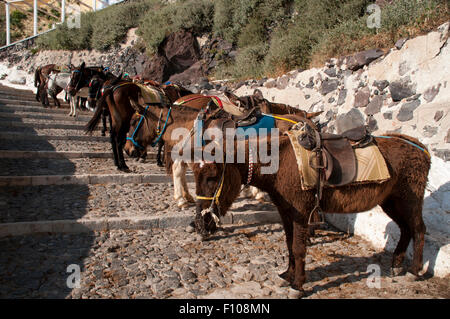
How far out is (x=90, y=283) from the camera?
338 cm

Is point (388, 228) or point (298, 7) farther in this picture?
point (298, 7)

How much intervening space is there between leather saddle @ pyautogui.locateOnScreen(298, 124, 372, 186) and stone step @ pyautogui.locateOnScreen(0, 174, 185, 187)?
4.59 m

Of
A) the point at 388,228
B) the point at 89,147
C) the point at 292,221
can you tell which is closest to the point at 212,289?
the point at 292,221

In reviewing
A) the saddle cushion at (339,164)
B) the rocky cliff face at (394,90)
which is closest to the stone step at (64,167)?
the rocky cliff face at (394,90)

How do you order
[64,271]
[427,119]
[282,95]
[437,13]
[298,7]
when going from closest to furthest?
[64,271] < [427,119] < [437,13] < [282,95] < [298,7]

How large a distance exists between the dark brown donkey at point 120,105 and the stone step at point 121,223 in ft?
9.48

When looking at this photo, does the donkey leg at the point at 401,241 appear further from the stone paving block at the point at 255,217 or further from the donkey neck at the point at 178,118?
the donkey neck at the point at 178,118

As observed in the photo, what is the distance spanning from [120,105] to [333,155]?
212 inches

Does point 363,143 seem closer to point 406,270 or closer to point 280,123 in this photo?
point 280,123

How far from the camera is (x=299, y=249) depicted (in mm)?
3176

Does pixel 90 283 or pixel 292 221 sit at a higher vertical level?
pixel 292 221

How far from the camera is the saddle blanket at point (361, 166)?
3.02 meters

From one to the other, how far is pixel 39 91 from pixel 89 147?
9005mm

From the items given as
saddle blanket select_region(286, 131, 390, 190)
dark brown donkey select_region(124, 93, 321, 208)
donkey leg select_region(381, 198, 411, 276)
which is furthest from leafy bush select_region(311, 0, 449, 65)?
saddle blanket select_region(286, 131, 390, 190)
